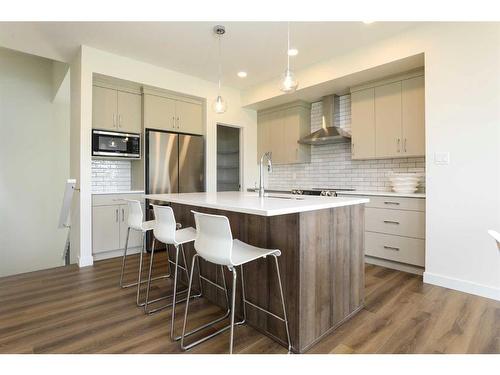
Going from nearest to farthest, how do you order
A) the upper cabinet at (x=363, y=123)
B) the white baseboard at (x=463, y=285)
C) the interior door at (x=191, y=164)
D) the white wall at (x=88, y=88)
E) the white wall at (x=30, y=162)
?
1. the white baseboard at (x=463, y=285)
2. the white wall at (x=88, y=88)
3. the upper cabinet at (x=363, y=123)
4. the interior door at (x=191, y=164)
5. the white wall at (x=30, y=162)

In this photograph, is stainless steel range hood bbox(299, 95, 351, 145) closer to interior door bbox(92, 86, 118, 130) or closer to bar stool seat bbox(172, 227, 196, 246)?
bar stool seat bbox(172, 227, 196, 246)

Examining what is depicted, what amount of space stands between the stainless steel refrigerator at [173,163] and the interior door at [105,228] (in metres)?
0.46

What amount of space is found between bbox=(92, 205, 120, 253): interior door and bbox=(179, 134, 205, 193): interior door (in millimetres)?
1041

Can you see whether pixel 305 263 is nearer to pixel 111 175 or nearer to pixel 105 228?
pixel 105 228

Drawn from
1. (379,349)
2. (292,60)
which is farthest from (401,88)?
(379,349)

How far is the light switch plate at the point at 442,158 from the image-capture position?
276cm

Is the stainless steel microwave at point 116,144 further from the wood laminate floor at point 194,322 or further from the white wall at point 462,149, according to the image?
the white wall at point 462,149

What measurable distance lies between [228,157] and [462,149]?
3.69 meters

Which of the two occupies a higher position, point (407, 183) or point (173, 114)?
point (173, 114)

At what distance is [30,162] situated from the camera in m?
5.24

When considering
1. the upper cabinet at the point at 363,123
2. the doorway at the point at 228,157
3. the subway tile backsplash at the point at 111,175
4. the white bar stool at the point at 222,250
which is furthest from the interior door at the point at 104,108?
Result: the upper cabinet at the point at 363,123

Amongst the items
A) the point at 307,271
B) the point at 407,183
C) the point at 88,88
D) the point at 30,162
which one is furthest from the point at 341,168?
the point at 30,162

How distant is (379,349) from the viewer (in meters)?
1.76

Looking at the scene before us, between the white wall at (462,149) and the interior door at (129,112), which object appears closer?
the white wall at (462,149)
